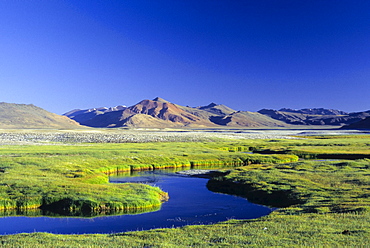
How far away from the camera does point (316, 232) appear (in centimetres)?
1959

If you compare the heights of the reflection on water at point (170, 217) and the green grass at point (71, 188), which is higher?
the green grass at point (71, 188)

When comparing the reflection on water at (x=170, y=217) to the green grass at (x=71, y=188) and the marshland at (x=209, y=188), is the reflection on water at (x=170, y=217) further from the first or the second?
the green grass at (x=71, y=188)

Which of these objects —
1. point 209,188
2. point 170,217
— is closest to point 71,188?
point 170,217

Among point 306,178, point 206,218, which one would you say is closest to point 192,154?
point 306,178

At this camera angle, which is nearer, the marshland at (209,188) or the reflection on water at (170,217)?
the marshland at (209,188)

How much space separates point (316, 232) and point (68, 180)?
95.4 feet

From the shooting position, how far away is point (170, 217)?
93.2 ft

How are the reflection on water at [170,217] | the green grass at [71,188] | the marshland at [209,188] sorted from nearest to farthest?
1. the marshland at [209,188]
2. the reflection on water at [170,217]
3. the green grass at [71,188]

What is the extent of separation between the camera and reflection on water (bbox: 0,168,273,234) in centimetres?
2511

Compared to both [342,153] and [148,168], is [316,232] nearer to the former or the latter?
[148,168]

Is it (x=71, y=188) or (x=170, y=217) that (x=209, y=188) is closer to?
(x=170, y=217)

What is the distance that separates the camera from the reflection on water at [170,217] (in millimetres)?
25109

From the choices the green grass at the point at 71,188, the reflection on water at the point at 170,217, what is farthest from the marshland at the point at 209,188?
the reflection on water at the point at 170,217

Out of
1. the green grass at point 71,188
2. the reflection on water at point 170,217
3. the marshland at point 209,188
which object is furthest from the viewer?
the green grass at point 71,188
